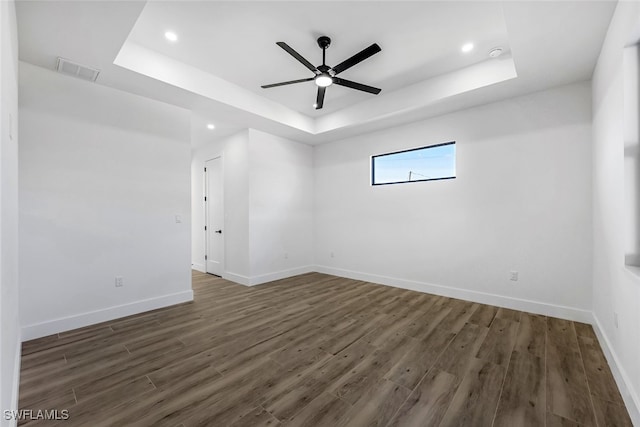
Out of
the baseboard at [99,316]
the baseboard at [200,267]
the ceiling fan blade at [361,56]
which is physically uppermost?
the ceiling fan blade at [361,56]

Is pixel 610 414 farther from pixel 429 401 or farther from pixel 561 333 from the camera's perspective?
pixel 561 333

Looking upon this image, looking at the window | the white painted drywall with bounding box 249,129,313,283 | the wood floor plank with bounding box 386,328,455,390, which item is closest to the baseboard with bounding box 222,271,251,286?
the white painted drywall with bounding box 249,129,313,283

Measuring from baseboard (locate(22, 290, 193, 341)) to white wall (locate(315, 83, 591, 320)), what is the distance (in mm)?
3202

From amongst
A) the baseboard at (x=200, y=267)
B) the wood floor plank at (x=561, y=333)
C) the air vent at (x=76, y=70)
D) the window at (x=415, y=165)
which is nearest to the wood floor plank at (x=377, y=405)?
the wood floor plank at (x=561, y=333)

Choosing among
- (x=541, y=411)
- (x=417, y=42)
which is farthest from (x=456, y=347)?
(x=417, y=42)

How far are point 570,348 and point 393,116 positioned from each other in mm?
3529

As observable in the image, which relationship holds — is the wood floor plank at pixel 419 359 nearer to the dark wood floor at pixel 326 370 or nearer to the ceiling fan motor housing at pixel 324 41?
the dark wood floor at pixel 326 370

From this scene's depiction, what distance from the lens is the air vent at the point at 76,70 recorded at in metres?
2.72

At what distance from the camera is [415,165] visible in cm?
451

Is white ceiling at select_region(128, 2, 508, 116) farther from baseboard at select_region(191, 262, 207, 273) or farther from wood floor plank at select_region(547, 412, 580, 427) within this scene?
baseboard at select_region(191, 262, 207, 273)

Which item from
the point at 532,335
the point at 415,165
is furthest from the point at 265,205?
the point at 532,335

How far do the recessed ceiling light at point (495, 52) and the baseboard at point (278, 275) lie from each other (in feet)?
15.3

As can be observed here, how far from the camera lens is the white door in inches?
218

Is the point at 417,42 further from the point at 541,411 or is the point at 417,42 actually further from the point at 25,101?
the point at 25,101
